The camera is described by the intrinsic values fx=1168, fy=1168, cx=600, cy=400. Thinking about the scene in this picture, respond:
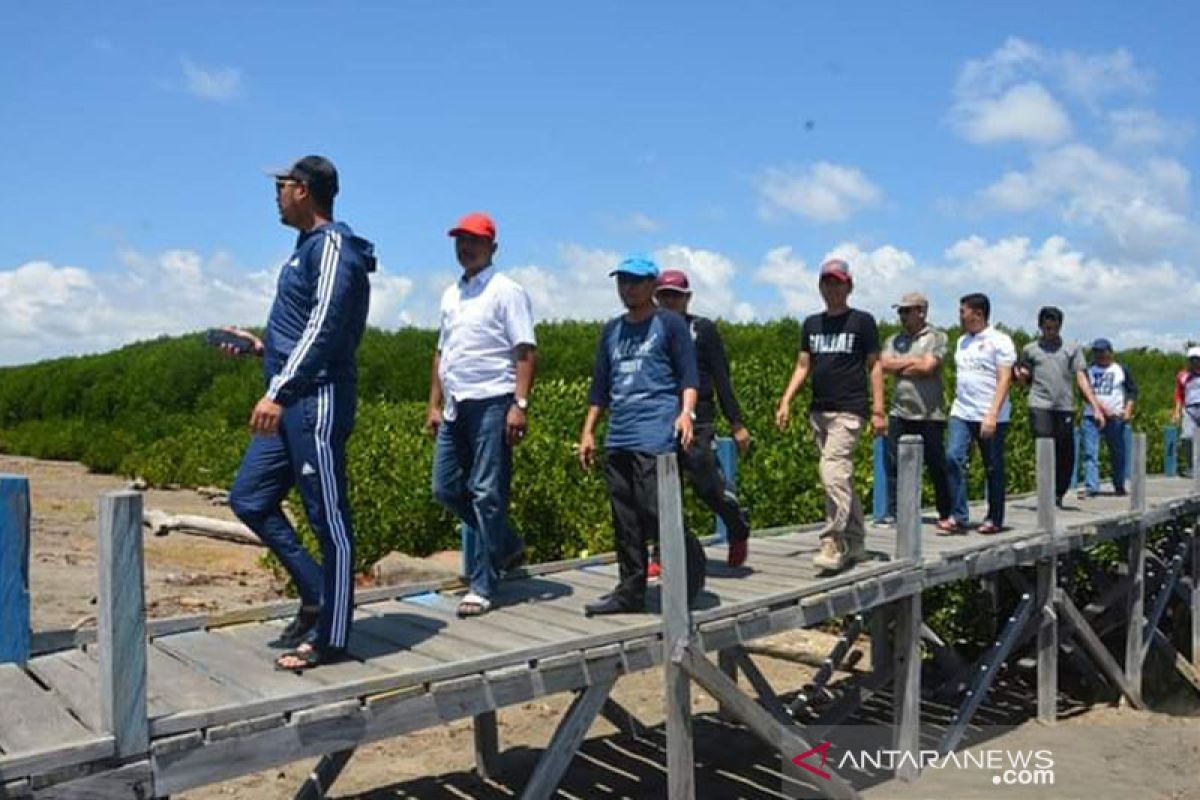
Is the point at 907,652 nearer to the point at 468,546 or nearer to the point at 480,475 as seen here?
the point at 468,546

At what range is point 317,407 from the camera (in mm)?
4281

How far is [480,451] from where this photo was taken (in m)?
5.33

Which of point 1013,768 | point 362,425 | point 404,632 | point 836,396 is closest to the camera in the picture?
point 404,632

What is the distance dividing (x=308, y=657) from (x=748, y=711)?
214 centimetres

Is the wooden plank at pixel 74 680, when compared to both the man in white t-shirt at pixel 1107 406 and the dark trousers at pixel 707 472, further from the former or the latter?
the man in white t-shirt at pixel 1107 406

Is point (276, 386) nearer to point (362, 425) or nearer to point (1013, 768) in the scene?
point (1013, 768)

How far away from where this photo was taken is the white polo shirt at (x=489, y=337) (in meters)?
5.30

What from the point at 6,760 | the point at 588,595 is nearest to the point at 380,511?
the point at 588,595

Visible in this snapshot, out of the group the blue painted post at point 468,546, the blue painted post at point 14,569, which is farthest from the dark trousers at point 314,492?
the blue painted post at point 468,546

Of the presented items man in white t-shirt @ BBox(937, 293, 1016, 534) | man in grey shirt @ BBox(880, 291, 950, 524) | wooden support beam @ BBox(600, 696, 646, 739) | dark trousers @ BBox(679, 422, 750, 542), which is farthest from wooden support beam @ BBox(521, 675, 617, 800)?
man in white t-shirt @ BBox(937, 293, 1016, 534)

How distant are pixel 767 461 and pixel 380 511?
4443 mm

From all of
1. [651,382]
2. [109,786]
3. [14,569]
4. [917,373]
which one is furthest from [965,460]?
[109,786]

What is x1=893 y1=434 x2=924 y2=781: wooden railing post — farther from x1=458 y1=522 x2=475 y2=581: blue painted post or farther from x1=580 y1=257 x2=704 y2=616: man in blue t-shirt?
x1=458 y1=522 x2=475 y2=581: blue painted post

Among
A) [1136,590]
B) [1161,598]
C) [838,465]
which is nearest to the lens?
[838,465]
